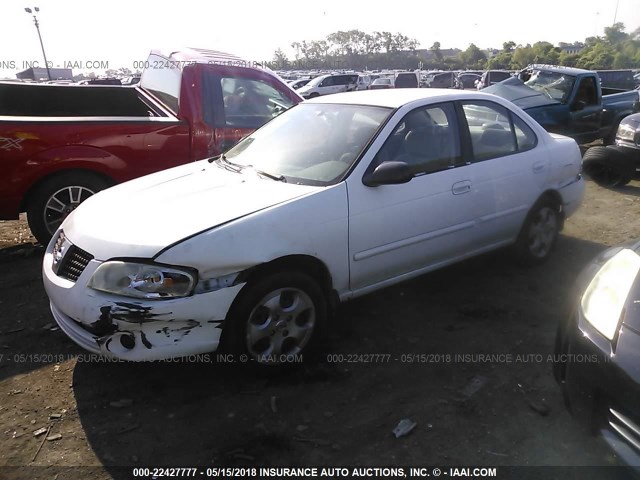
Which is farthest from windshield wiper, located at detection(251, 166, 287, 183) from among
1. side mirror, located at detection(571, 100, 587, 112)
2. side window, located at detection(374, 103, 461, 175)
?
side mirror, located at detection(571, 100, 587, 112)

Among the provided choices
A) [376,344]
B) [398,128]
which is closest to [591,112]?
[398,128]

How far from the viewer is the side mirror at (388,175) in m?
3.19

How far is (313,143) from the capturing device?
360 cm

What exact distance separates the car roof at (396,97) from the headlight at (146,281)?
2.00 meters

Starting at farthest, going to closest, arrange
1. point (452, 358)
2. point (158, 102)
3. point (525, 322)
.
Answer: point (158, 102), point (525, 322), point (452, 358)

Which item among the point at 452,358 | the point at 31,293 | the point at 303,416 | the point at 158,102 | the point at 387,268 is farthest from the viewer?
the point at 158,102

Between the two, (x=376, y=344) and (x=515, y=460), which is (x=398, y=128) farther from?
(x=515, y=460)

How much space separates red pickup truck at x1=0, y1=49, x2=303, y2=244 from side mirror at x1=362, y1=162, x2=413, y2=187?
2.64m

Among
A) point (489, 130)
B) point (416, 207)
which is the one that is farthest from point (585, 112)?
point (416, 207)

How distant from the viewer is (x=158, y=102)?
19.4ft

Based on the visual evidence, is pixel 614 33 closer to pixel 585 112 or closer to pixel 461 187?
pixel 585 112

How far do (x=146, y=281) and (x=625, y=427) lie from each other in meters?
2.24

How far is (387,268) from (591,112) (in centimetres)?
841

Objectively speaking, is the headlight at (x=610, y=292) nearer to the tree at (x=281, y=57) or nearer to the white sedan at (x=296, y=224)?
the white sedan at (x=296, y=224)
